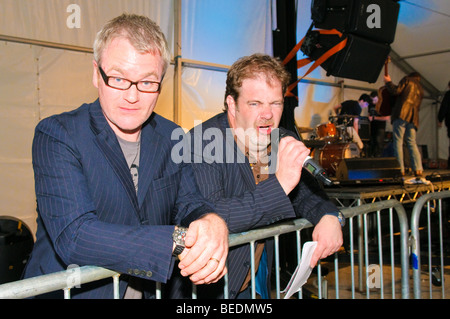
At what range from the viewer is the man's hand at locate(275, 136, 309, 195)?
158 cm

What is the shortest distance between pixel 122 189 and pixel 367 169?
477 centimetres

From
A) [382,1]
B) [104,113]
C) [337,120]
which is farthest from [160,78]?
[337,120]

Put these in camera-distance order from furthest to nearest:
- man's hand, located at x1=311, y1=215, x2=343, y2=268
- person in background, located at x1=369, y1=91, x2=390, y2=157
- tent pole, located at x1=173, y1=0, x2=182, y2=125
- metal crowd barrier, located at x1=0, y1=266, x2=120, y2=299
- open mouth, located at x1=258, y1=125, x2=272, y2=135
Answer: person in background, located at x1=369, y1=91, x2=390, y2=157, tent pole, located at x1=173, y1=0, x2=182, y2=125, open mouth, located at x1=258, y1=125, x2=272, y2=135, man's hand, located at x1=311, y1=215, x2=343, y2=268, metal crowd barrier, located at x1=0, y1=266, x2=120, y2=299

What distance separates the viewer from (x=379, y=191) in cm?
437

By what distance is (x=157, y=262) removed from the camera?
1116mm

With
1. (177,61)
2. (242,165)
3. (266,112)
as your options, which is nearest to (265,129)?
(266,112)

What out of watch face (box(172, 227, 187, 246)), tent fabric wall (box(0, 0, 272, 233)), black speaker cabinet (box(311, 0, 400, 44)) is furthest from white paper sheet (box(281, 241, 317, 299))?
tent fabric wall (box(0, 0, 272, 233))

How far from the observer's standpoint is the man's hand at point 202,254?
1129 millimetres

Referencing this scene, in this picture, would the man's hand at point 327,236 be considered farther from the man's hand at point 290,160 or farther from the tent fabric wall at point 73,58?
the tent fabric wall at point 73,58

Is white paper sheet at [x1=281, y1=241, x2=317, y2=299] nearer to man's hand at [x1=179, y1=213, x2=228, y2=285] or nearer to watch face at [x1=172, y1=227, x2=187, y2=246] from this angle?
man's hand at [x1=179, y1=213, x2=228, y2=285]

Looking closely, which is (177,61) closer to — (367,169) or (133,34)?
(367,169)

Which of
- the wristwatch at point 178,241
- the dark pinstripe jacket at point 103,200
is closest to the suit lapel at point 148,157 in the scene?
the dark pinstripe jacket at point 103,200

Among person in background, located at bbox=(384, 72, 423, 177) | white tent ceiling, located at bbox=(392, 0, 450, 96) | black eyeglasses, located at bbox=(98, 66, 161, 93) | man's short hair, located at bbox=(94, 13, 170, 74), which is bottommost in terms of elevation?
black eyeglasses, located at bbox=(98, 66, 161, 93)

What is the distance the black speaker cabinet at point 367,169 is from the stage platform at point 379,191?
15cm
